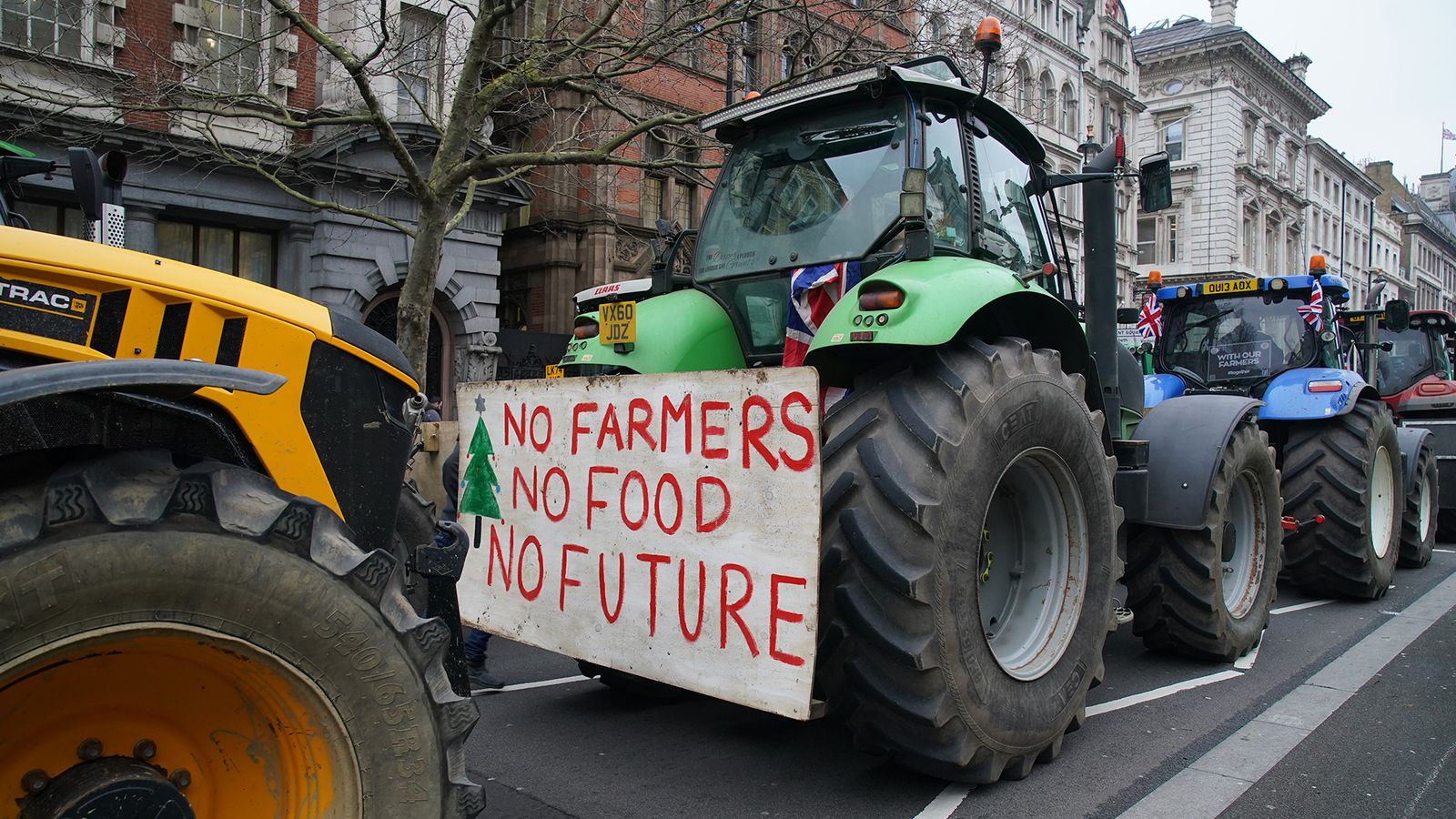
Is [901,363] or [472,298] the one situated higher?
[472,298]

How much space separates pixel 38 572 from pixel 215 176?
1534 centimetres

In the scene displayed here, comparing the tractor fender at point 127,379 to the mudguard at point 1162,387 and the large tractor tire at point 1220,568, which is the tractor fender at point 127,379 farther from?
the mudguard at point 1162,387

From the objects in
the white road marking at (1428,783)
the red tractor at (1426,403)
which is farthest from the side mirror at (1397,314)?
the white road marking at (1428,783)

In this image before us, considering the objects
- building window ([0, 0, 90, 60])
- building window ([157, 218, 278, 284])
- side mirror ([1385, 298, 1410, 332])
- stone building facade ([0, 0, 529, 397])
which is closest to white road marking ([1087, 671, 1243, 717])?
side mirror ([1385, 298, 1410, 332])

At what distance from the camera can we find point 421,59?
13.0 m

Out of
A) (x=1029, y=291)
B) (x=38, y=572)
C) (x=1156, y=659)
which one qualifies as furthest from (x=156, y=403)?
(x=1156, y=659)

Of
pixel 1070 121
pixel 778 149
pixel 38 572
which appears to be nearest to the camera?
pixel 38 572

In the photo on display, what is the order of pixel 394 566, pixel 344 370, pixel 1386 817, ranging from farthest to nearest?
pixel 1386 817 → pixel 344 370 → pixel 394 566

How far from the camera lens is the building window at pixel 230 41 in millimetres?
13906

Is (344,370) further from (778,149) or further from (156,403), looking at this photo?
(778,149)

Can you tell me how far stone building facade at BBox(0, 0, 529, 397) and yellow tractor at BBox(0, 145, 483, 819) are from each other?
35.2 ft

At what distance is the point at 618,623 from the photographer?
12.8 ft

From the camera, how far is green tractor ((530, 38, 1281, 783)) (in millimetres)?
3494

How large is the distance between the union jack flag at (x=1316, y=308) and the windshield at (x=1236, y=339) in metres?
0.05
